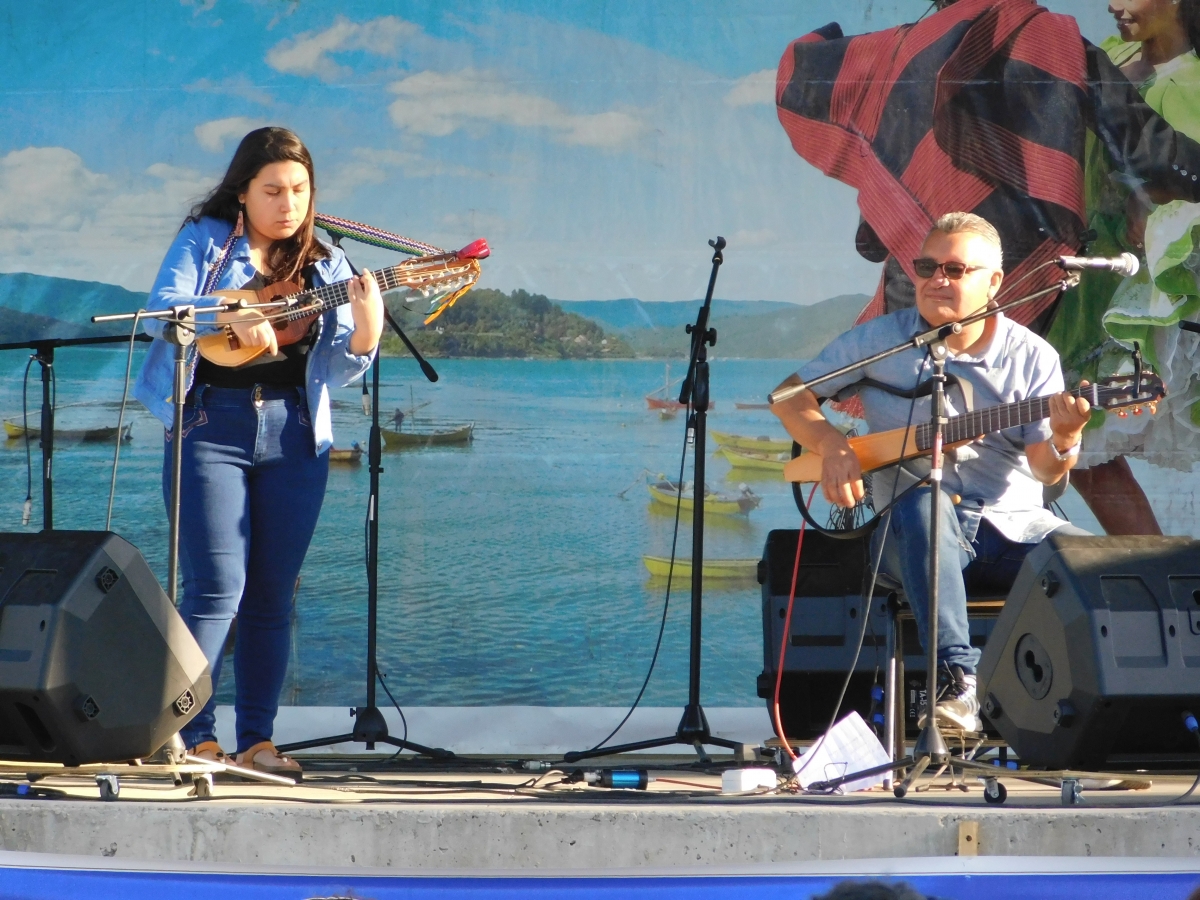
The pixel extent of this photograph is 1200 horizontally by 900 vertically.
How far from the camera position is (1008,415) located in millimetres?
2781

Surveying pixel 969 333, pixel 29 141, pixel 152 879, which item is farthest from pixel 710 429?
pixel 152 879

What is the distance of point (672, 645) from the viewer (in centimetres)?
374

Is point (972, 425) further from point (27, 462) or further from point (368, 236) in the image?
point (27, 462)

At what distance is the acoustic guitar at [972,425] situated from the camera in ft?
8.79

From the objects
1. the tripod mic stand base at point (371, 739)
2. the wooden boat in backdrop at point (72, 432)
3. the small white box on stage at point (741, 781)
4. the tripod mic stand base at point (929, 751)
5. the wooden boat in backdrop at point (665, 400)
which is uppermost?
the wooden boat in backdrop at point (665, 400)

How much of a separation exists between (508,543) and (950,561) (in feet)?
4.88

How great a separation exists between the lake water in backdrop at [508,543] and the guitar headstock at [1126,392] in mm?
1064

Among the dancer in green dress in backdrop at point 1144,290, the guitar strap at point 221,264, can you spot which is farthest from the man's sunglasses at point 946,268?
the guitar strap at point 221,264

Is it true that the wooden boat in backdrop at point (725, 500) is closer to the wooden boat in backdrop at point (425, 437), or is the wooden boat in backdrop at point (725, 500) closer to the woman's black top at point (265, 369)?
the wooden boat in backdrop at point (425, 437)

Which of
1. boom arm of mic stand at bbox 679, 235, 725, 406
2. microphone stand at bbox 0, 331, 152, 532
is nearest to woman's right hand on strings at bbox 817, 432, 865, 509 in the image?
boom arm of mic stand at bbox 679, 235, 725, 406

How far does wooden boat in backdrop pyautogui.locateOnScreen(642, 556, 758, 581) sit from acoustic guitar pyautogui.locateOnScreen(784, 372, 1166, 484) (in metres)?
0.73

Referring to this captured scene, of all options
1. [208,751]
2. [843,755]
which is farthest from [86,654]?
[843,755]

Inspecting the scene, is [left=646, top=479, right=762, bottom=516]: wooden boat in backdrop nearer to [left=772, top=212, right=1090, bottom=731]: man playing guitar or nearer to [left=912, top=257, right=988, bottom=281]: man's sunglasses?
[left=772, top=212, right=1090, bottom=731]: man playing guitar

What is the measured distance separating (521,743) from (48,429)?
1.53 m
